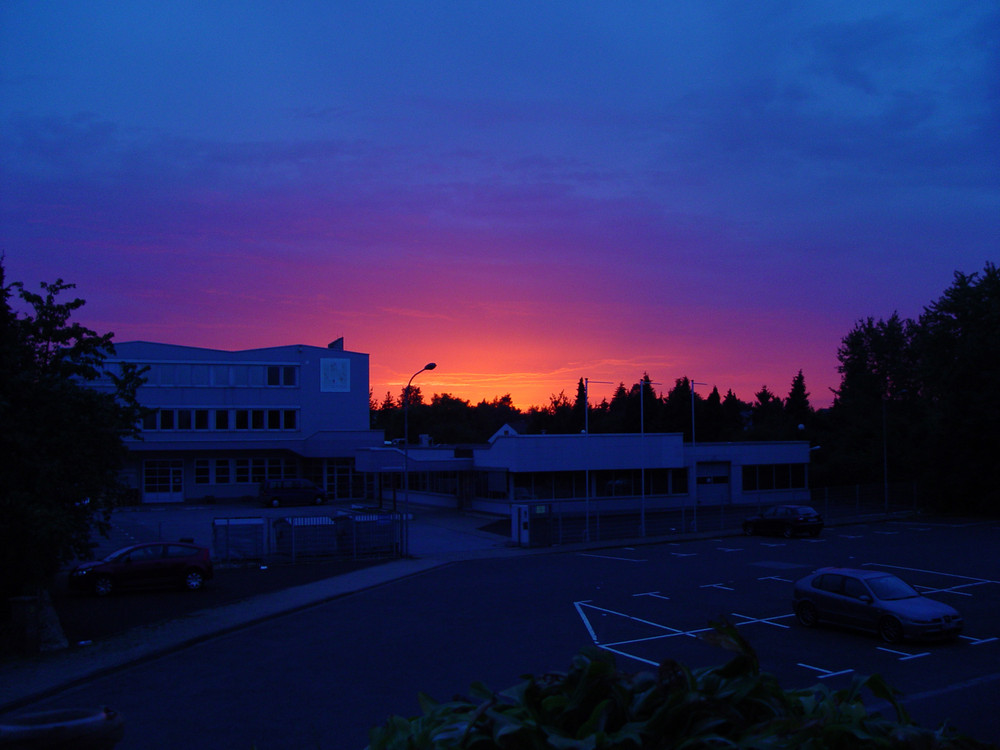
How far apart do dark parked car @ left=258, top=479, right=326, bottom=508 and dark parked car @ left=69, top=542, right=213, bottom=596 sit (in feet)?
98.4

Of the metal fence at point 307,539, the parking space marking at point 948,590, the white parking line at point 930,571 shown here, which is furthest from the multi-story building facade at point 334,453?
the parking space marking at point 948,590

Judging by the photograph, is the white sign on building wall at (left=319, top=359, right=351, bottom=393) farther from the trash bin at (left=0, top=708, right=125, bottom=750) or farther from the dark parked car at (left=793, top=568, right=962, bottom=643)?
the trash bin at (left=0, top=708, right=125, bottom=750)

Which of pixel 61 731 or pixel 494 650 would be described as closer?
pixel 61 731

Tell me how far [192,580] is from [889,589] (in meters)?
18.8

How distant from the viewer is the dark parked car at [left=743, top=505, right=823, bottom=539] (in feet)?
117

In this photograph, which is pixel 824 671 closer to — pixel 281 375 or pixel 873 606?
pixel 873 606

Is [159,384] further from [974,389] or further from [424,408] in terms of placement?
[424,408]

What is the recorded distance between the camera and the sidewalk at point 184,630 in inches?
555

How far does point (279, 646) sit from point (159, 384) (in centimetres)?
4885

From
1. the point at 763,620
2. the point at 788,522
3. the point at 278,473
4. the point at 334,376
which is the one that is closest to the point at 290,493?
the point at 278,473

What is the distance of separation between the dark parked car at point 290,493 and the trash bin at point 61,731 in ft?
174

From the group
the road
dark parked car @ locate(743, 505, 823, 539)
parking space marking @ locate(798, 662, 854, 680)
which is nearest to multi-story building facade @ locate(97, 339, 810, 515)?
dark parked car @ locate(743, 505, 823, 539)

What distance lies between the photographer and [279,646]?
53.8ft

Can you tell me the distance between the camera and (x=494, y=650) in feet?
50.2
